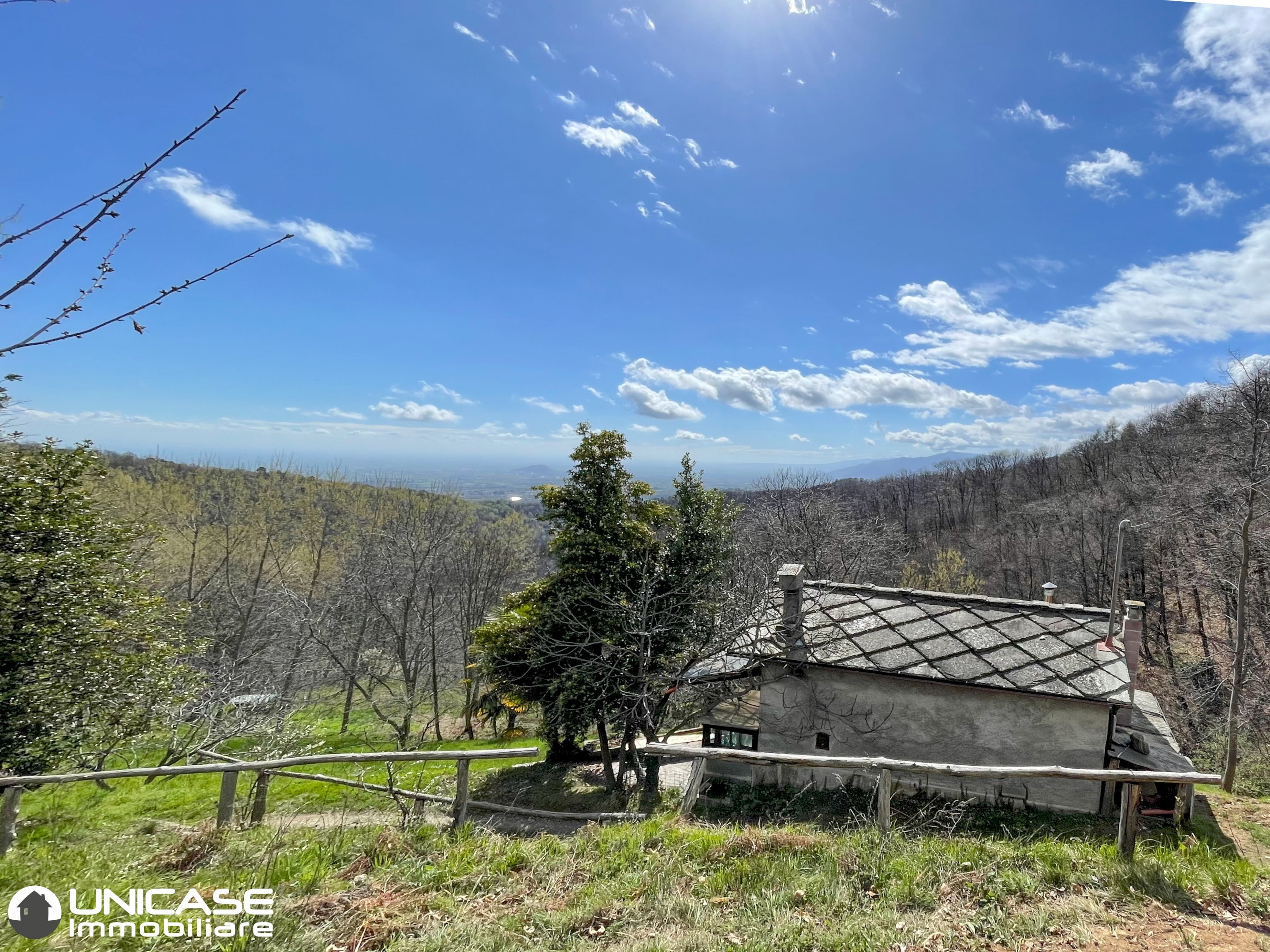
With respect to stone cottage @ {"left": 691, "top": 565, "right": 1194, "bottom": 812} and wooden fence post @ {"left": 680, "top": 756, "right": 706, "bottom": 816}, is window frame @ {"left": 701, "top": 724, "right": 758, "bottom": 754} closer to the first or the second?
stone cottage @ {"left": 691, "top": 565, "right": 1194, "bottom": 812}

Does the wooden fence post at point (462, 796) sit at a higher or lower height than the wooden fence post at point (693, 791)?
higher

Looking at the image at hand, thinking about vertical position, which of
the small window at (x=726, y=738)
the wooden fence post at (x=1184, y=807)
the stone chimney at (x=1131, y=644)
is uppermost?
the stone chimney at (x=1131, y=644)

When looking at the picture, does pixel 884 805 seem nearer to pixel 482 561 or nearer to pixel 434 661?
pixel 434 661

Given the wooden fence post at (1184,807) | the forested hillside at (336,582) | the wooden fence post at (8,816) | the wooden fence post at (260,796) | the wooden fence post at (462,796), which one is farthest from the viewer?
the forested hillside at (336,582)

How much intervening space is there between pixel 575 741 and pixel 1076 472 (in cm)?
5932

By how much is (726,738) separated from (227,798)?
9751 millimetres

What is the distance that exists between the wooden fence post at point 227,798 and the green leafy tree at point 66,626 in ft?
22.8

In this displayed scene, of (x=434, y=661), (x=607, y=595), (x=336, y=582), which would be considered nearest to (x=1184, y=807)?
(x=607, y=595)

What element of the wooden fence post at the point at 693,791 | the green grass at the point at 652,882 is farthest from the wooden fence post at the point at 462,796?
the wooden fence post at the point at 693,791

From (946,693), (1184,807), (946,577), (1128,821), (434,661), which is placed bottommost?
(434,661)

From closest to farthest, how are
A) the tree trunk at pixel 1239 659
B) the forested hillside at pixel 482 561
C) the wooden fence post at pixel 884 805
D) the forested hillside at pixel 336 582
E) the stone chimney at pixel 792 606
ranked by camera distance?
the wooden fence post at pixel 884 805 → the stone chimney at pixel 792 606 → the tree trunk at pixel 1239 659 → the forested hillside at pixel 482 561 → the forested hillside at pixel 336 582

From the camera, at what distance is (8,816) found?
21.4ft

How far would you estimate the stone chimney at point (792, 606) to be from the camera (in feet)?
37.3

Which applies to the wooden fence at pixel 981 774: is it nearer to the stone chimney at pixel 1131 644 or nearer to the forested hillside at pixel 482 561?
the stone chimney at pixel 1131 644
